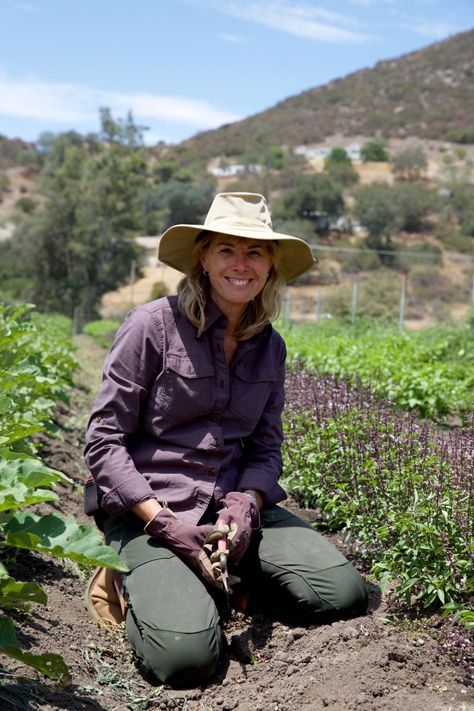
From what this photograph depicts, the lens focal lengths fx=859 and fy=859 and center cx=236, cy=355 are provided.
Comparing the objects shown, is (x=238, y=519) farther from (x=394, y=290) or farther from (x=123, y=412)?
(x=394, y=290)

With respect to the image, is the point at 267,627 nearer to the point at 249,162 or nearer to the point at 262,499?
the point at 262,499

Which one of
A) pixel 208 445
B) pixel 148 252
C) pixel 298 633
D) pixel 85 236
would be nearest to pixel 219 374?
pixel 208 445

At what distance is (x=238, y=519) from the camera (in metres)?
3.10

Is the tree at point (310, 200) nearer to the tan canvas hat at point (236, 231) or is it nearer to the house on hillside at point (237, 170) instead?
the house on hillside at point (237, 170)

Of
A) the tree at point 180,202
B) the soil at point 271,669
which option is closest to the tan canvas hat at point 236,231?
the soil at point 271,669

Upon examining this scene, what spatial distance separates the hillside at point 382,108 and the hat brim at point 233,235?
249 feet

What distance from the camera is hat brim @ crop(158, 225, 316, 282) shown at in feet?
10.8

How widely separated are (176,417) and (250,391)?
352 mm

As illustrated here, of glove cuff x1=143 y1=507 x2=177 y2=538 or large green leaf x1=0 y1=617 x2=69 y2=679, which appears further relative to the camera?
glove cuff x1=143 y1=507 x2=177 y2=538

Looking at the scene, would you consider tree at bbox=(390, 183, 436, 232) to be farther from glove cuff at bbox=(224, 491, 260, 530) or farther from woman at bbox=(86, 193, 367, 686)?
glove cuff at bbox=(224, 491, 260, 530)

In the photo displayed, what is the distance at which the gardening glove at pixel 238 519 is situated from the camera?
3049 millimetres

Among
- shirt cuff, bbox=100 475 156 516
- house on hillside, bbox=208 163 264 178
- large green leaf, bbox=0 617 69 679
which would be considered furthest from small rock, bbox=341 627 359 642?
house on hillside, bbox=208 163 264 178

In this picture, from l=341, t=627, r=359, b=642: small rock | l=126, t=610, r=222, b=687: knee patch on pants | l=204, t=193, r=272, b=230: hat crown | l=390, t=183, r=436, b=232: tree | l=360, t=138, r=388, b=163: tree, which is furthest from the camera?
l=360, t=138, r=388, b=163: tree

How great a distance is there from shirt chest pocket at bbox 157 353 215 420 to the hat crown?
561 millimetres
